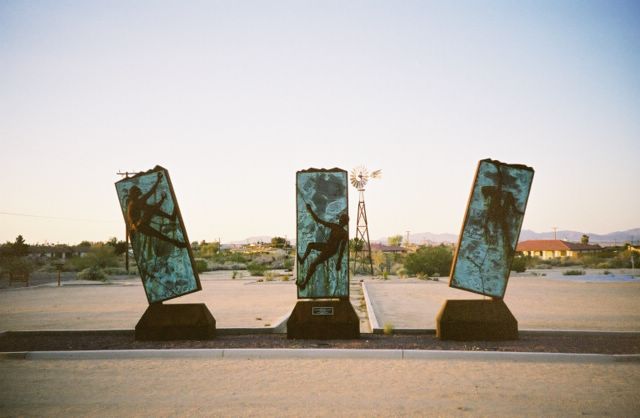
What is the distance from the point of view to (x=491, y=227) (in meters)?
8.19

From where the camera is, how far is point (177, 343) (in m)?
7.88

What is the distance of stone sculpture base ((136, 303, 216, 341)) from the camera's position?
8.13 meters

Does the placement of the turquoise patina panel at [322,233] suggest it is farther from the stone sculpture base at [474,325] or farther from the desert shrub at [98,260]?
the desert shrub at [98,260]

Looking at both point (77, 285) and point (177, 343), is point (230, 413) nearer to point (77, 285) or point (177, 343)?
point (177, 343)

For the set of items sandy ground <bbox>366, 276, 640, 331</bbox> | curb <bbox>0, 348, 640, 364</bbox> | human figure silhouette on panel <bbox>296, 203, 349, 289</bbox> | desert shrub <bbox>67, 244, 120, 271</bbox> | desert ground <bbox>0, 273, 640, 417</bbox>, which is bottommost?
sandy ground <bbox>366, 276, 640, 331</bbox>

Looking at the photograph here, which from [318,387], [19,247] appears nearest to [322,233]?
[318,387]

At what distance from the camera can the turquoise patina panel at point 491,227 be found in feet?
26.8

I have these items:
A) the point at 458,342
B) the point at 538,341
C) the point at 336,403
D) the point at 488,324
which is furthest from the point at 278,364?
the point at 538,341

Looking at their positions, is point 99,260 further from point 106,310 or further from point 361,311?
point 361,311

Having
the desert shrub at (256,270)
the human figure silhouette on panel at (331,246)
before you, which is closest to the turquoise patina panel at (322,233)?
the human figure silhouette on panel at (331,246)

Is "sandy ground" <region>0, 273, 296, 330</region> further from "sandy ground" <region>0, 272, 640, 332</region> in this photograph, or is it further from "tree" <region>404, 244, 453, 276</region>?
"tree" <region>404, 244, 453, 276</region>

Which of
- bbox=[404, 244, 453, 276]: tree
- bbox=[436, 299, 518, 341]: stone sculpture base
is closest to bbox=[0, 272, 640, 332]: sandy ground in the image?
bbox=[436, 299, 518, 341]: stone sculpture base

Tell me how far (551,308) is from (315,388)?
9.74m

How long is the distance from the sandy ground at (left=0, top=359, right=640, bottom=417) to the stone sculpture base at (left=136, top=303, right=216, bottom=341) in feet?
4.52
